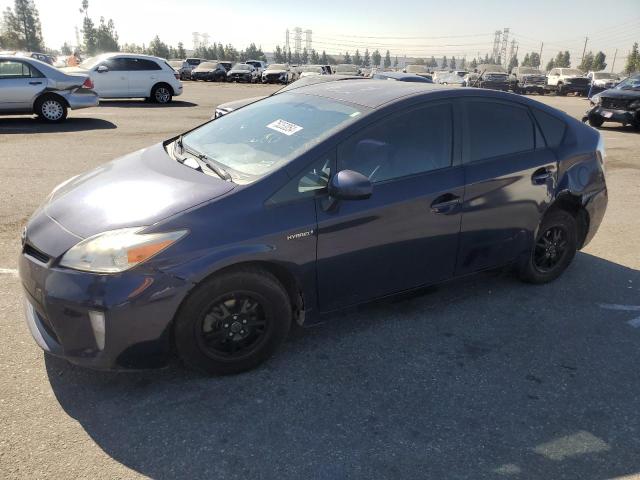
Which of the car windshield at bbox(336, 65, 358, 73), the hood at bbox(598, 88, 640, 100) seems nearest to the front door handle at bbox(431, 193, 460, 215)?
the hood at bbox(598, 88, 640, 100)

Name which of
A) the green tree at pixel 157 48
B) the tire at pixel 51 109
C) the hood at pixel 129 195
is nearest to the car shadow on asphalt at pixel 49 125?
the tire at pixel 51 109

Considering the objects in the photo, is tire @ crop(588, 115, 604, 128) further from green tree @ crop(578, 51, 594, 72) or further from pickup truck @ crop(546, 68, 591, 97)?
green tree @ crop(578, 51, 594, 72)

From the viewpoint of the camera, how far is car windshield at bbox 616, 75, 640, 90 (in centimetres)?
1448

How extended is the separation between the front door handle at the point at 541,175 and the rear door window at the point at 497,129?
0.19m

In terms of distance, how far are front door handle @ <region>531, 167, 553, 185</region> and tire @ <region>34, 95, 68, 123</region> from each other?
11.6 metres

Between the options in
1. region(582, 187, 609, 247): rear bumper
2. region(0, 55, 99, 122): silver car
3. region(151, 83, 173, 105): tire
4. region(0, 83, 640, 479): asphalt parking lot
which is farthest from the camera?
region(151, 83, 173, 105): tire

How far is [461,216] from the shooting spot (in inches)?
140

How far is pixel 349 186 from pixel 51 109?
11.6 metres

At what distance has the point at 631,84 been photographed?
48.1 feet

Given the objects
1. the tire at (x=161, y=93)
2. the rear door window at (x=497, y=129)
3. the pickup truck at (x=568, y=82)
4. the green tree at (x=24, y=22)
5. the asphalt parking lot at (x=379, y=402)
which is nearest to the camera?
the asphalt parking lot at (x=379, y=402)

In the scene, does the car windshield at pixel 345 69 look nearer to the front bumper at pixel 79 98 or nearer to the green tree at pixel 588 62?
the front bumper at pixel 79 98

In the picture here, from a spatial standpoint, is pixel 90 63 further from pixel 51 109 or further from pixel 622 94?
pixel 622 94

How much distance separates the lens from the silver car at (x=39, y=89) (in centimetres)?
1155

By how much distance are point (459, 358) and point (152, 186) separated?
7.00 feet
